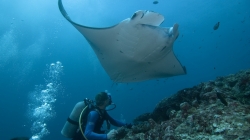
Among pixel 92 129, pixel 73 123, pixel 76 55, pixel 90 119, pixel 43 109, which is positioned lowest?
pixel 92 129

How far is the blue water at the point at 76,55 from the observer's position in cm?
3894

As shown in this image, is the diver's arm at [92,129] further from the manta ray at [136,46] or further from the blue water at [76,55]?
the blue water at [76,55]

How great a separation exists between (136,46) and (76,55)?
2817 inches

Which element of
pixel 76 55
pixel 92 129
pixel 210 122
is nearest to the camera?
pixel 210 122

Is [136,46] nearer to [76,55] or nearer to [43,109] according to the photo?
[43,109]

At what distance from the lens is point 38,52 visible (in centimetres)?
6806

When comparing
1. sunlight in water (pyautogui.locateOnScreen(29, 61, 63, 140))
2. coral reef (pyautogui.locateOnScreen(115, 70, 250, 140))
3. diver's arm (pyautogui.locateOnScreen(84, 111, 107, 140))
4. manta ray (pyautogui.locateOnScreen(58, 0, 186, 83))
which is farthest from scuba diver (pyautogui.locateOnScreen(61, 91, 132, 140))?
sunlight in water (pyautogui.locateOnScreen(29, 61, 63, 140))

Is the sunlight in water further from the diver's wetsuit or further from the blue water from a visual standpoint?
the diver's wetsuit

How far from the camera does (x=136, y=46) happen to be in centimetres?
455

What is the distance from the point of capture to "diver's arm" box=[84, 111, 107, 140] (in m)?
4.08

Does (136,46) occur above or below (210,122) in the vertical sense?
above

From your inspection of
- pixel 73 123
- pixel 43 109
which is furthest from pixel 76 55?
pixel 73 123

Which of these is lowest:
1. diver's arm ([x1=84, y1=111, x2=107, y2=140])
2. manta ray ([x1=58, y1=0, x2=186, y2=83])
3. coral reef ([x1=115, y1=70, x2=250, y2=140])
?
Result: coral reef ([x1=115, y1=70, x2=250, y2=140])

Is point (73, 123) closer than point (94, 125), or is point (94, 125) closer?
point (94, 125)
